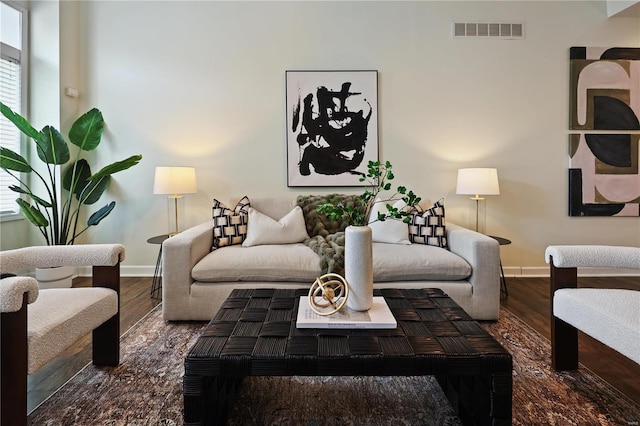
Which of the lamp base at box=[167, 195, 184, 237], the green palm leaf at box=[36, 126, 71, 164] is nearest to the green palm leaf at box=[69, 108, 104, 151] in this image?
the green palm leaf at box=[36, 126, 71, 164]

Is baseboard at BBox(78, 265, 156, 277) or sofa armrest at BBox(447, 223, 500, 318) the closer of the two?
sofa armrest at BBox(447, 223, 500, 318)

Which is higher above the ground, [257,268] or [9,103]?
[9,103]

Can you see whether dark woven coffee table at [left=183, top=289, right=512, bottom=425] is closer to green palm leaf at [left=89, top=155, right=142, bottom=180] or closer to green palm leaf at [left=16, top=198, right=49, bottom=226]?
green palm leaf at [left=89, top=155, right=142, bottom=180]

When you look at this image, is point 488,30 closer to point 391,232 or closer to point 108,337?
point 391,232

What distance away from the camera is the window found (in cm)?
324

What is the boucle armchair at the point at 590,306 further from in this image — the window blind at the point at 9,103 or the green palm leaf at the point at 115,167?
the window blind at the point at 9,103

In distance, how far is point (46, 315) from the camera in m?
1.43

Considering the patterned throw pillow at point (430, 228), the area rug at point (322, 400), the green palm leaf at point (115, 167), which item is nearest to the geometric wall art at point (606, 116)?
the patterned throw pillow at point (430, 228)

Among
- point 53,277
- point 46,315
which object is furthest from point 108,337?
point 53,277

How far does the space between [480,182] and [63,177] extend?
3.84 m

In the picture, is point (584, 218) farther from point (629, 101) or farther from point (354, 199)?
point (354, 199)

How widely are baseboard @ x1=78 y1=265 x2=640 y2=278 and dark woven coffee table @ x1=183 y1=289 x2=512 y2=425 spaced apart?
8.43 ft

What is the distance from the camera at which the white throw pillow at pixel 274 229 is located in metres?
2.89

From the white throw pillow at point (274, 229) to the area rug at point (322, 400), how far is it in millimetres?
1143
